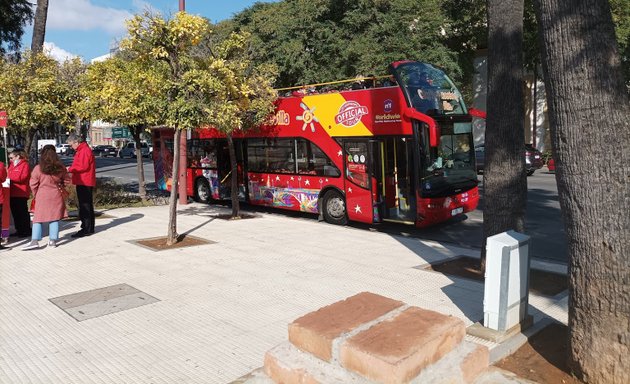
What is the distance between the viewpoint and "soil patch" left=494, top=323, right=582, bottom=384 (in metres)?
3.90

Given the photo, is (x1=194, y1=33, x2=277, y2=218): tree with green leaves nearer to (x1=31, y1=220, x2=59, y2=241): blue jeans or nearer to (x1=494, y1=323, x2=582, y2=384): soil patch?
(x1=31, y1=220, x2=59, y2=241): blue jeans

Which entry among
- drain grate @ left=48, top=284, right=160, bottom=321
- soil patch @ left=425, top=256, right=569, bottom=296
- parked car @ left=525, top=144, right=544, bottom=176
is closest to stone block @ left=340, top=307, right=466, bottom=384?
soil patch @ left=425, top=256, right=569, bottom=296

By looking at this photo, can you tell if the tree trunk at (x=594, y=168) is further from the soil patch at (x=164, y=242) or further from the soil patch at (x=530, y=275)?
the soil patch at (x=164, y=242)

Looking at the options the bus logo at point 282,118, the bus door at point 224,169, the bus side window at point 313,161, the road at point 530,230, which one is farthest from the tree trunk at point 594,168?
the bus door at point 224,169

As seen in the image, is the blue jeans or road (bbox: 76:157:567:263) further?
road (bbox: 76:157:567:263)

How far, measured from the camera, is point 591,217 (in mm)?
3654

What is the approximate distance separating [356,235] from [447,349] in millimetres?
7649

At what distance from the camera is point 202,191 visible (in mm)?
17109

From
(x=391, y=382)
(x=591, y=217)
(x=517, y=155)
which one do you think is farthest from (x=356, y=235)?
(x=391, y=382)

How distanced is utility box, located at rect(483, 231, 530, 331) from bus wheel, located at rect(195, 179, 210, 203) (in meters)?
13.0

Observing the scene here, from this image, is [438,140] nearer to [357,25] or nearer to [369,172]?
[369,172]

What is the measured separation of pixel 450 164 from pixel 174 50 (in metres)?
6.03

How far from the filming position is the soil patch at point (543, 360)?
390 cm

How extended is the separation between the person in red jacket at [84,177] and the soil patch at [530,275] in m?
6.59
